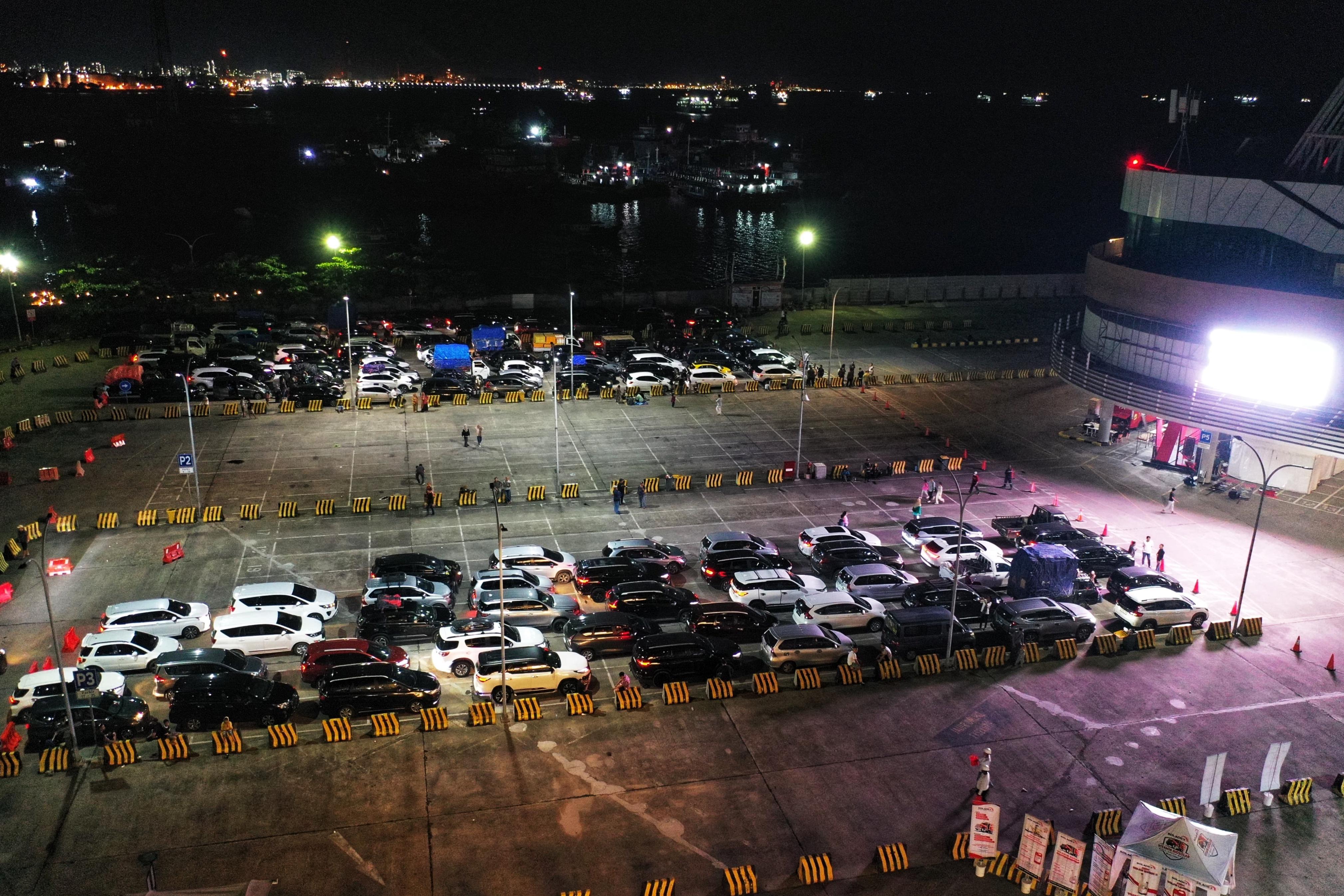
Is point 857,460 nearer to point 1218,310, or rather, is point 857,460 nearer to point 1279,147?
point 1218,310

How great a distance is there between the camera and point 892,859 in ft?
68.8

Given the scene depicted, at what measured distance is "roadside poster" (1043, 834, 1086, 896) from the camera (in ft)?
65.3

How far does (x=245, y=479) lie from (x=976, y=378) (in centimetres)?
4107

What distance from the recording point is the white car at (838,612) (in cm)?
3147

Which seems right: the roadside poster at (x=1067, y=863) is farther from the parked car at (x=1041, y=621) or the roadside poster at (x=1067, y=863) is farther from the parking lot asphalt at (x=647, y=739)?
the parked car at (x=1041, y=621)

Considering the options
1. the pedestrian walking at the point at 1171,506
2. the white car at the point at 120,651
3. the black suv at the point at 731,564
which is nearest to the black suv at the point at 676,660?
the black suv at the point at 731,564

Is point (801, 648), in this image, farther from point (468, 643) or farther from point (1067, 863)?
point (1067, 863)

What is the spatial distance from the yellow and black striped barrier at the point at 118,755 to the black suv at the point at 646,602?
1374 cm

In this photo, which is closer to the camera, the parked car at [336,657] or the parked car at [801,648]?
the parked car at [336,657]

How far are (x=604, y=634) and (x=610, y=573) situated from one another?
4.04 meters

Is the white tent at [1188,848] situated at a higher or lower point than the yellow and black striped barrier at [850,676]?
higher

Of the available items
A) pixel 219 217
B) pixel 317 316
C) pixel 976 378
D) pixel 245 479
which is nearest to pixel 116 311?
pixel 317 316

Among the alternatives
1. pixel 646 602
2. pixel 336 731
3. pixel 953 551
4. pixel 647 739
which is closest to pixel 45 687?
pixel 336 731

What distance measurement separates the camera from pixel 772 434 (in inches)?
1961
